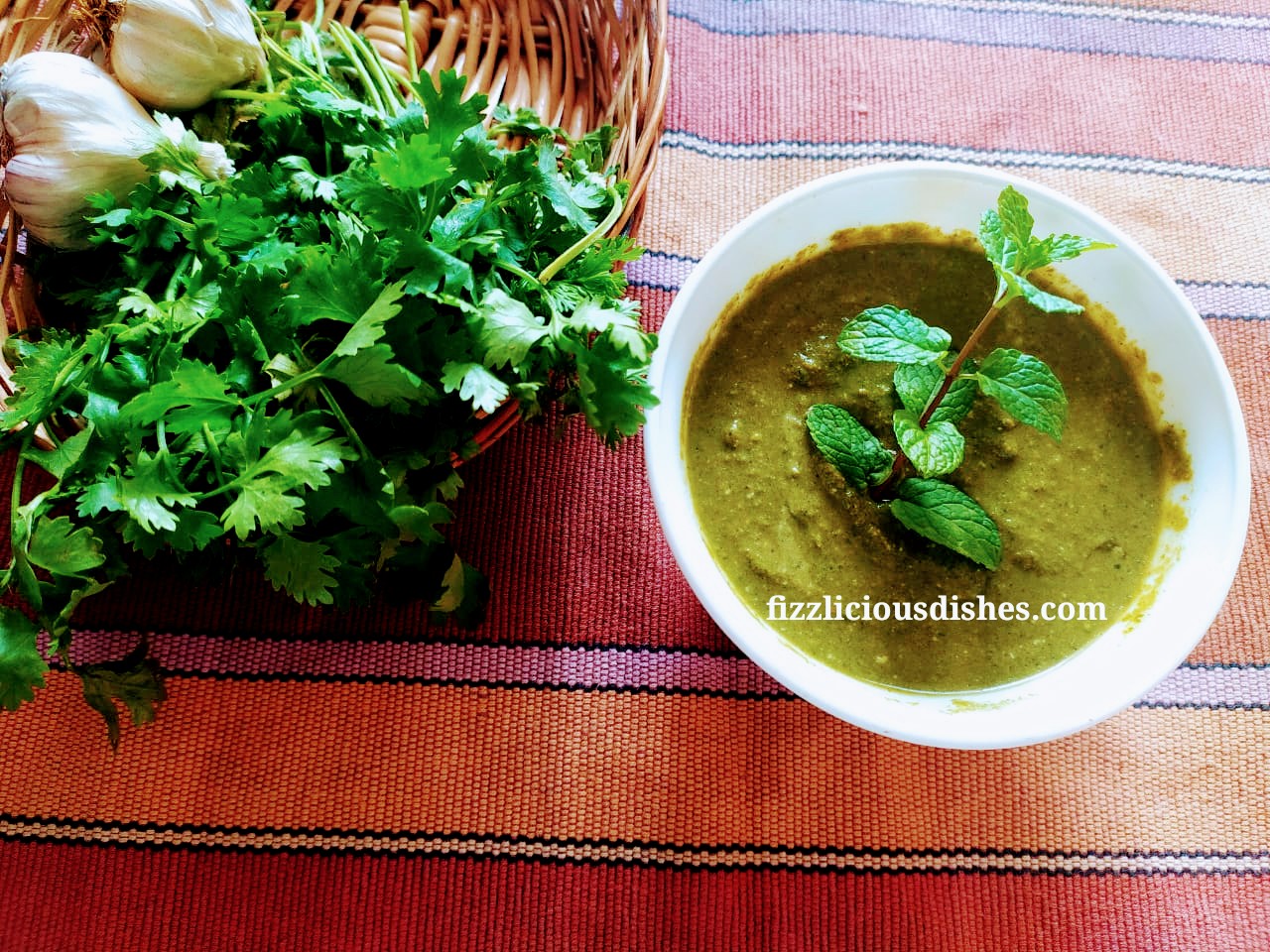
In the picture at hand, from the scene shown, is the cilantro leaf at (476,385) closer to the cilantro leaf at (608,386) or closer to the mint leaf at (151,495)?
the cilantro leaf at (608,386)

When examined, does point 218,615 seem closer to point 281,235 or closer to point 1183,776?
point 281,235

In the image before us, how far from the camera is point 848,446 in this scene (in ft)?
3.61

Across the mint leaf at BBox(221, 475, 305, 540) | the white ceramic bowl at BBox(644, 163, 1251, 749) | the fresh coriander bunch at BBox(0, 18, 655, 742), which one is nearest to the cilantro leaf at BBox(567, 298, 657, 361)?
the fresh coriander bunch at BBox(0, 18, 655, 742)

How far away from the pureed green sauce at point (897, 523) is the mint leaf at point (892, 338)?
0.11 metres

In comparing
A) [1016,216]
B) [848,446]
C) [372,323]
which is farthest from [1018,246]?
[372,323]

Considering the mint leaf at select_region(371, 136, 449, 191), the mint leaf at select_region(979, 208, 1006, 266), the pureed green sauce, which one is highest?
the mint leaf at select_region(371, 136, 449, 191)

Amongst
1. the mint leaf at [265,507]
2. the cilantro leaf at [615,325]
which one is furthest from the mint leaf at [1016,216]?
the mint leaf at [265,507]

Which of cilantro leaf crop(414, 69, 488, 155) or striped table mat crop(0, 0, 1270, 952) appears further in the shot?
striped table mat crop(0, 0, 1270, 952)

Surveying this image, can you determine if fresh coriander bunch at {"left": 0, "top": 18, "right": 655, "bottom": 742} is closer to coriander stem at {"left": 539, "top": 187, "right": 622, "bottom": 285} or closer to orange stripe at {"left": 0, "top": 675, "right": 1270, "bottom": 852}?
coriander stem at {"left": 539, "top": 187, "right": 622, "bottom": 285}

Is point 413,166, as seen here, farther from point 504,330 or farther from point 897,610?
point 897,610

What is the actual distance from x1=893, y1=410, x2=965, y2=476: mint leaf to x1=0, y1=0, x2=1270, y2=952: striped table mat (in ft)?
1.28

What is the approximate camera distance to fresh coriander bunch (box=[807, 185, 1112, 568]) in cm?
102

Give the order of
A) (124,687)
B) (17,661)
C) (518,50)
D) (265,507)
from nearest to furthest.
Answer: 1. (265,507)
2. (17,661)
3. (124,687)
4. (518,50)

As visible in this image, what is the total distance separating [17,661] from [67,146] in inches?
22.1
